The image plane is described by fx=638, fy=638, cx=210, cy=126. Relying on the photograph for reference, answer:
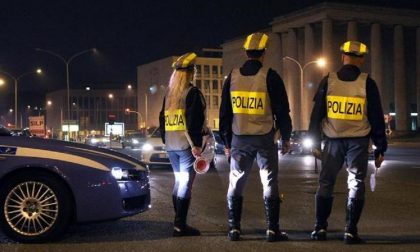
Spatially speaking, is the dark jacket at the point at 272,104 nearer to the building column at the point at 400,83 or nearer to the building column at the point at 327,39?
the building column at the point at 327,39

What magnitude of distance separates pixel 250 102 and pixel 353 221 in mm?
1535

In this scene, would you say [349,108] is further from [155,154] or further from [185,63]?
[155,154]

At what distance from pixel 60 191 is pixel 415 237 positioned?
365 cm

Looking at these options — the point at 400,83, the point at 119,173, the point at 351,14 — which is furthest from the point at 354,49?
the point at 400,83

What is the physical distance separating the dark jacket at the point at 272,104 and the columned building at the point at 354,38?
206 ft

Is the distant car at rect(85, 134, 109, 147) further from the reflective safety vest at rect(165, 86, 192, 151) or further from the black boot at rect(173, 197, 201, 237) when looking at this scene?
the black boot at rect(173, 197, 201, 237)

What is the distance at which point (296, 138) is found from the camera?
34969 millimetres

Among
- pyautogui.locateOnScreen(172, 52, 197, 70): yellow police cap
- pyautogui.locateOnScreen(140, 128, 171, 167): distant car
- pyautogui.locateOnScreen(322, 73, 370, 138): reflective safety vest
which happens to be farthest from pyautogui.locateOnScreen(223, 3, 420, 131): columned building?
pyautogui.locateOnScreen(322, 73, 370, 138): reflective safety vest

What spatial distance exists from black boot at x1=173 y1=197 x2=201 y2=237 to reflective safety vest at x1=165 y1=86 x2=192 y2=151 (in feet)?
1.88

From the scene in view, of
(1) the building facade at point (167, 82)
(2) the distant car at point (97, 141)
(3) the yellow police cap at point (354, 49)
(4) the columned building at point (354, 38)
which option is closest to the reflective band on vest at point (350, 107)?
(3) the yellow police cap at point (354, 49)

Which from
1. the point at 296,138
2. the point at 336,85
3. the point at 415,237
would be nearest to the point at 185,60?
the point at 336,85

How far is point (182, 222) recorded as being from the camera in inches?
261

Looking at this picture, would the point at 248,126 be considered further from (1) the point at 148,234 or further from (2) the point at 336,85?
(1) the point at 148,234

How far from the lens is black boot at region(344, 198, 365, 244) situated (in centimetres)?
616
